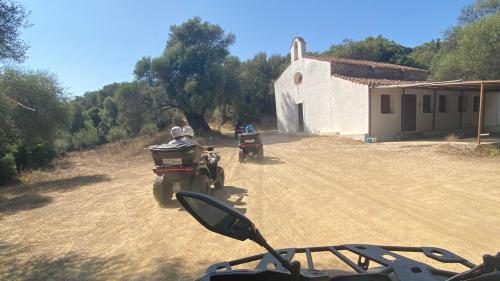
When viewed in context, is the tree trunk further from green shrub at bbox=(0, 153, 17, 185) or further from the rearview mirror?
the rearview mirror

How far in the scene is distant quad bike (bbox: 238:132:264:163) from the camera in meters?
11.9

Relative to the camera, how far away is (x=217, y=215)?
4.88 feet

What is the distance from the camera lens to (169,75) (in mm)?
22094

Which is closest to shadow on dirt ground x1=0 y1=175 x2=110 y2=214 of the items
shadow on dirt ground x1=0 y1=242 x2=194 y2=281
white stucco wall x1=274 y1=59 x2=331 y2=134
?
shadow on dirt ground x1=0 y1=242 x2=194 y2=281

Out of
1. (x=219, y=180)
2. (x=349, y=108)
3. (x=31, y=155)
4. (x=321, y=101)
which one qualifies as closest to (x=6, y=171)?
(x=31, y=155)

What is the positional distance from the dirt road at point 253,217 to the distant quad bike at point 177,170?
0.42 m

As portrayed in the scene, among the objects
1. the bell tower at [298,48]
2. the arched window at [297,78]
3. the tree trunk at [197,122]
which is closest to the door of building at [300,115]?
the arched window at [297,78]

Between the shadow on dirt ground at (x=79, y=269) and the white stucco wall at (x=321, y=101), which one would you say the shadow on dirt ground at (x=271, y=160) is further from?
the shadow on dirt ground at (x=79, y=269)

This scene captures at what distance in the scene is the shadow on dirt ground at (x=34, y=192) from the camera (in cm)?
752

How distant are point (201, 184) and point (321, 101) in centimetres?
1643

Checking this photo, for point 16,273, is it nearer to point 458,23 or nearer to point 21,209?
point 21,209

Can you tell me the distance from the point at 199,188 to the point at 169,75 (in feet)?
56.6

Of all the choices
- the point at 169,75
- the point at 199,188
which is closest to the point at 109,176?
the point at 199,188

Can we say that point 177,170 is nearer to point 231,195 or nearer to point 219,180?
point 231,195
